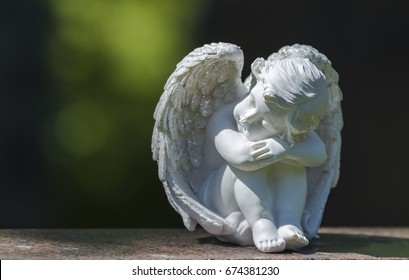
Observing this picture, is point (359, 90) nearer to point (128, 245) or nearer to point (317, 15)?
point (317, 15)

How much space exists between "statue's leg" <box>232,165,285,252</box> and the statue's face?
144 mm

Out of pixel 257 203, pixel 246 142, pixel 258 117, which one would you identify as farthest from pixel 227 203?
pixel 258 117

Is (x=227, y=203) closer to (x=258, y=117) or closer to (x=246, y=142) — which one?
(x=246, y=142)

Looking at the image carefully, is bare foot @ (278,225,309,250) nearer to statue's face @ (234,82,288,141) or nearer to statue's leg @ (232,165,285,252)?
statue's leg @ (232,165,285,252)

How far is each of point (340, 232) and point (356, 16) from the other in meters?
1.87

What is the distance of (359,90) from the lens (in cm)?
509

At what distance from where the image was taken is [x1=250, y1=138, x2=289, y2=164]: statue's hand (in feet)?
9.11

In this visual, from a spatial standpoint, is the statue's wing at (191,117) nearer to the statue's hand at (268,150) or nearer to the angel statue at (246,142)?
the angel statue at (246,142)

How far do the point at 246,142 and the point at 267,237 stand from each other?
1.13 ft

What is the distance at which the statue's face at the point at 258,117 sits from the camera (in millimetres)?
2746

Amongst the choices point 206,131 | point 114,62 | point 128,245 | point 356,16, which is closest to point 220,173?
point 206,131

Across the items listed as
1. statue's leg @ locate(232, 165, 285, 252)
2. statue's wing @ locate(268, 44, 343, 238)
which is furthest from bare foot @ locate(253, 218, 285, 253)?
statue's wing @ locate(268, 44, 343, 238)

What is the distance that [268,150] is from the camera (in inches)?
109
